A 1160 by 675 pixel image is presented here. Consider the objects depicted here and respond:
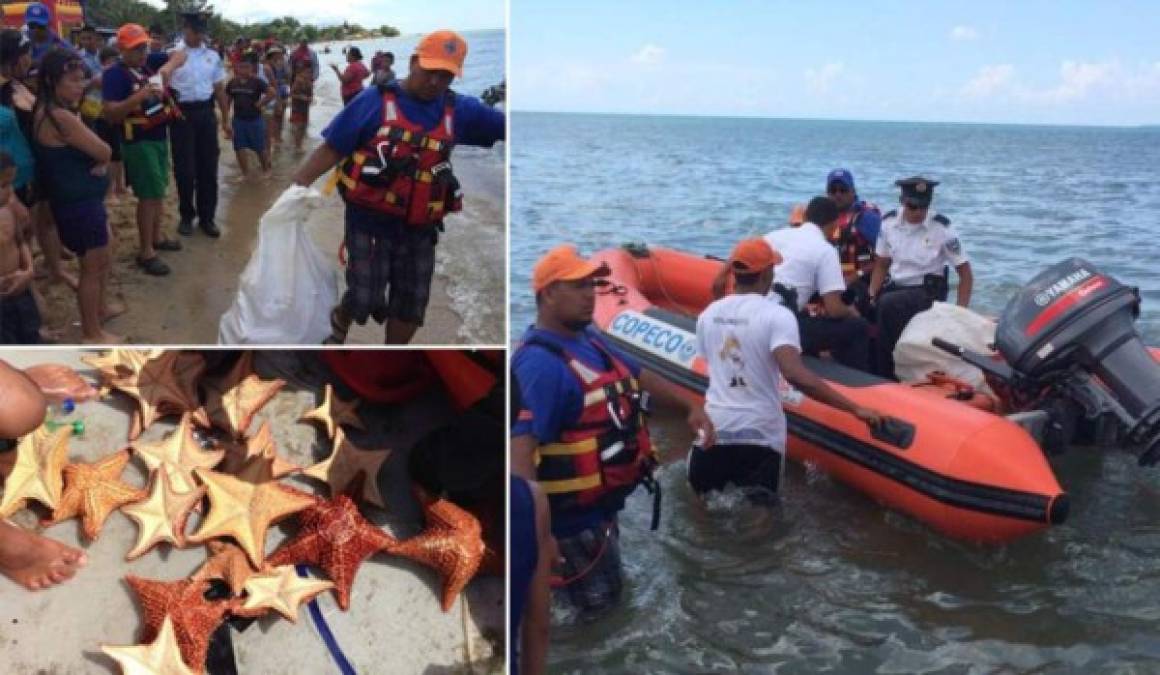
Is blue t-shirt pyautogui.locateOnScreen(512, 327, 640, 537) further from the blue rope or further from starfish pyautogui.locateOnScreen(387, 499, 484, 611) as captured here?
the blue rope

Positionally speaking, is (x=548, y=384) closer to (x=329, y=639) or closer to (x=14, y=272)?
(x=329, y=639)

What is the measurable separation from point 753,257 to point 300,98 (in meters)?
7.64

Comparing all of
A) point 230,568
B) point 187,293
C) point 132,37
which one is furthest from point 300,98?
point 230,568

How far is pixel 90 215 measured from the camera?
387 cm

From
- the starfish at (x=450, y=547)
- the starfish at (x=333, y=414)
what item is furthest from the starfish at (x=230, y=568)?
the starfish at (x=333, y=414)

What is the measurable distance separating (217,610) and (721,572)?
2.71 metres

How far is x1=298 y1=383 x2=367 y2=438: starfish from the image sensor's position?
3.04 meters

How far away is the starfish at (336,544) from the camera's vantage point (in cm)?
261

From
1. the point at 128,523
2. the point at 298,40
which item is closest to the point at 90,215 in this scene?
the point at 298,40

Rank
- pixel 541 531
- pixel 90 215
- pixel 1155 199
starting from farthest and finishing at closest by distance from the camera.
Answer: pixel 1155 199 < pixel 90 215 < pixel 541 531

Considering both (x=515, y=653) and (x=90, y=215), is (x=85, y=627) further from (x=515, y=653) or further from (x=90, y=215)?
(x=90, y=215)

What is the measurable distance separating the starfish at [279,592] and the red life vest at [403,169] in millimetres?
1413

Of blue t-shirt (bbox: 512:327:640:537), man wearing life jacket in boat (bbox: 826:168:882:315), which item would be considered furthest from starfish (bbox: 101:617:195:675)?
man wearing life jacket in boat (bbox: 826:168:882:315)

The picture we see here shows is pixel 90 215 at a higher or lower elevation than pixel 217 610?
higher
